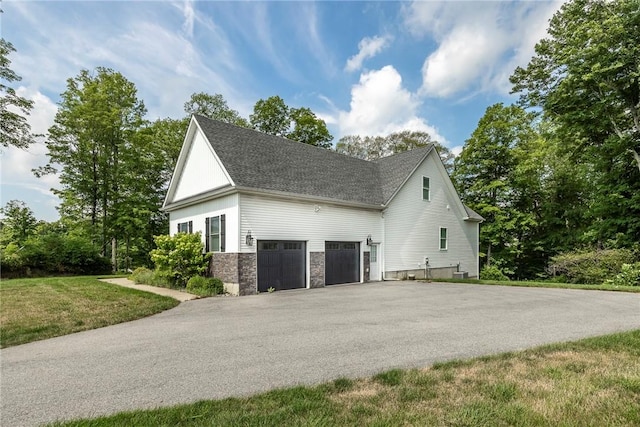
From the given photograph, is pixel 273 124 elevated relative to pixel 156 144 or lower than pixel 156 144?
elevated

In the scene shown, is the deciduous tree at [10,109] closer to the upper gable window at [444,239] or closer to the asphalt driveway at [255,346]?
the asphalt driveway at [255,346]

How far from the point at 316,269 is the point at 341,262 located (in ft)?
5.30

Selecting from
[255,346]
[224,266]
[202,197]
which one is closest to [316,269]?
[224,266]

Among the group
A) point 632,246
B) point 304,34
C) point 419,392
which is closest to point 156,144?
point 304,34

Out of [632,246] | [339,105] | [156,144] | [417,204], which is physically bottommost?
[632,246]

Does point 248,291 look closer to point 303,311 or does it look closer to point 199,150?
point 303,311

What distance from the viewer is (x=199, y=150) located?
1531cm

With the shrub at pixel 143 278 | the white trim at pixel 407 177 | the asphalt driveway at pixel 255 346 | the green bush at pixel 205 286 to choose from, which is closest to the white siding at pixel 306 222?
the white trim at pixel 407 177

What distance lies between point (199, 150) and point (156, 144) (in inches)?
541

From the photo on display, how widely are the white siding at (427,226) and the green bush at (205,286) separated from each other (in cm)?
861

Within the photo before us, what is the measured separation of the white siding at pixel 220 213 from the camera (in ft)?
40.2

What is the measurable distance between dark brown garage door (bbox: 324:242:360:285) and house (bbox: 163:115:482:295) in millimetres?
47

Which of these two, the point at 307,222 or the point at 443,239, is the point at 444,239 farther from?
the point at 307,222

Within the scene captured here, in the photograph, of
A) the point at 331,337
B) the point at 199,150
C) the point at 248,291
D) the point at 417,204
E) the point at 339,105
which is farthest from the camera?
the point at 339,105
